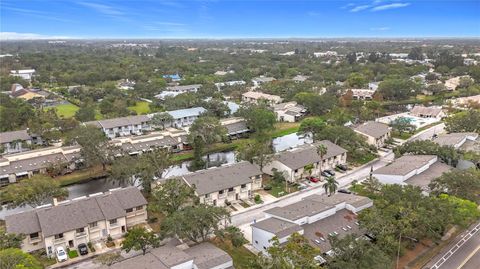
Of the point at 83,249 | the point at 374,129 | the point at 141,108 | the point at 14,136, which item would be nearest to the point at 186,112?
the point at 141,108

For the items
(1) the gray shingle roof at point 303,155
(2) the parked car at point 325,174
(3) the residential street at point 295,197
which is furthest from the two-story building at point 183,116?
(3) the residential street at point 295,197

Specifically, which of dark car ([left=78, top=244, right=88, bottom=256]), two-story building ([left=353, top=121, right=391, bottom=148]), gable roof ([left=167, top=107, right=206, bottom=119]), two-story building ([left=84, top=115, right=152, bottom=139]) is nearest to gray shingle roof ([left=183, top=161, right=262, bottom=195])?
dark car ([left=78, top=244, right=88, bottom=256])

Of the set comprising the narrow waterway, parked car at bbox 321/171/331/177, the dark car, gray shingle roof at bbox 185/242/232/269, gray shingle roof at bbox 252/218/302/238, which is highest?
gray shingle roof at bbox 252/218/302/238

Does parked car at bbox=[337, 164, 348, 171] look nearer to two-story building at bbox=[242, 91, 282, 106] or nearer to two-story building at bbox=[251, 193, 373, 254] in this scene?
two-story building at bbox=[251, 193, 373, 254]

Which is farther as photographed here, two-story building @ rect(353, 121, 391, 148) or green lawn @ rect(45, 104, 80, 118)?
green lawn @ rect(45, 104, 80, 118)

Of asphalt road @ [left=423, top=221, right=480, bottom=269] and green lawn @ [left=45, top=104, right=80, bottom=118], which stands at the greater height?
green lawn @ [left=45, top=104, right=80, bottom=118]

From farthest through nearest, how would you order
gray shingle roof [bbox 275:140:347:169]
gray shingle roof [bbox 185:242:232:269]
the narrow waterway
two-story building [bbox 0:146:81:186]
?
two-story building [bbox 0:146:81:186]
gray shingle roof [bbox 275:140:347:169]
the narrow waterway
gray shingle roof [bbox 185:242:232:269]

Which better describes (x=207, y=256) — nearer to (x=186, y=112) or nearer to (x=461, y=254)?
(x=461, y=254)

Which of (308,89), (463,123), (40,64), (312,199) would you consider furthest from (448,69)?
A: (40,64)
